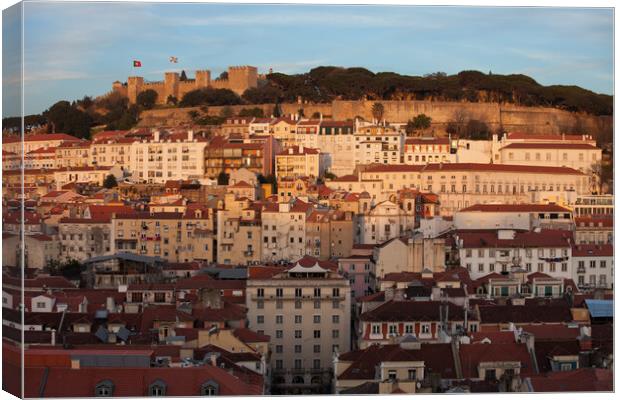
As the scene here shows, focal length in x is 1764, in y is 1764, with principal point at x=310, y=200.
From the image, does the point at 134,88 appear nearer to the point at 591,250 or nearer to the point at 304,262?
the point at 591,250

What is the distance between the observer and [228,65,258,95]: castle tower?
45688 millimetres

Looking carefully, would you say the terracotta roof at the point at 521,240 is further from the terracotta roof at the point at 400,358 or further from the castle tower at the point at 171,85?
the castle tower at the point at 171,85

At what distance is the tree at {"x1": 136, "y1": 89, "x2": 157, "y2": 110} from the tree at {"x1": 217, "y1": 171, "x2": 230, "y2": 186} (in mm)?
7277

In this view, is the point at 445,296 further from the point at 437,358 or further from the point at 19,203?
the point at 19,203

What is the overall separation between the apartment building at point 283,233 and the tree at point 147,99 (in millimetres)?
14722

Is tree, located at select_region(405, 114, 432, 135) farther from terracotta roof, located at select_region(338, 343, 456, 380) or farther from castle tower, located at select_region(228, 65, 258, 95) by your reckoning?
terracotta roof, located at select_region(338, 343, 456, 380)

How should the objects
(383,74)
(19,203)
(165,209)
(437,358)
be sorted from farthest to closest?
(383,74)
(165,209)
(437,358)
(19,203)

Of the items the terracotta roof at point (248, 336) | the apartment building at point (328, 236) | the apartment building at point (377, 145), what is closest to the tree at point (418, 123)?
the apartment building at point (377, 145)

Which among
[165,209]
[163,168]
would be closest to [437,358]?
[165,209]

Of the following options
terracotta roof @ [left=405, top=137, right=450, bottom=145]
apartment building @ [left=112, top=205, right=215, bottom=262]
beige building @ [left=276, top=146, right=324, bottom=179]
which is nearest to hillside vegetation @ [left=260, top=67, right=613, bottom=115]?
terracotta roof @ [left=405, top=137, right=450, bottom=145]

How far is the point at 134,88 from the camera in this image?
44.9 metres

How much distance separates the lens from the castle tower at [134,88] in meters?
43.7

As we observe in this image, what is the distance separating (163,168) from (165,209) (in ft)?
22.5

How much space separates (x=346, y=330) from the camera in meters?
22.9
